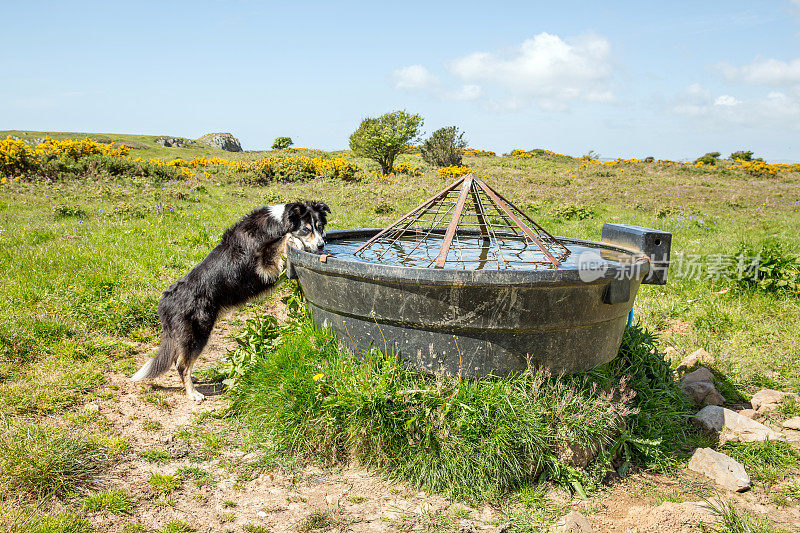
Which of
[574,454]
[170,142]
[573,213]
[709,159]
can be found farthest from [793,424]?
[170,142]

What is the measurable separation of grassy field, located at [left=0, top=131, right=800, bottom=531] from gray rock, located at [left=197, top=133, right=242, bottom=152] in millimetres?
41513

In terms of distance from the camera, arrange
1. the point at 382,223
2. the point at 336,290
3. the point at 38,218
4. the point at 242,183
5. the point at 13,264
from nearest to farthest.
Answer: the point at 336,290, the point at 13,264, the point at 38,218, the point at 382,223, the point at 242,183

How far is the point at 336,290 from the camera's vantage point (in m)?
3.56

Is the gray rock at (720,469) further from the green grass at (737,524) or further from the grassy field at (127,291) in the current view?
the grassy field at (127,291)

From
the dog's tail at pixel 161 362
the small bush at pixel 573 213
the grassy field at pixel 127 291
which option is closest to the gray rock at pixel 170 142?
the grassy field at pixel 127 291

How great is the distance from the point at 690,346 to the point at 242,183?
Answer: 1584 centimetres

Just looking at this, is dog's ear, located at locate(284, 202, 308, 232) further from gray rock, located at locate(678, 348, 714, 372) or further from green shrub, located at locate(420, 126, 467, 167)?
green shrub, located at locate(420, 126, 467, 167)

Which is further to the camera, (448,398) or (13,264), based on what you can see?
(13,264)

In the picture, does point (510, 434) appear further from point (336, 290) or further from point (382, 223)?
point (382, 223)

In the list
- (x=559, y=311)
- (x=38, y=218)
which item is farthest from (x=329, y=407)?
(x=38, y=218)

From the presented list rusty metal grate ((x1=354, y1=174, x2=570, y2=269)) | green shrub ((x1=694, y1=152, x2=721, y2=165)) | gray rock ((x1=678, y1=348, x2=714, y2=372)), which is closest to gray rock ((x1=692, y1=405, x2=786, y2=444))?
gray rock ((x1=678, y1=348, x2=714, y2=372))

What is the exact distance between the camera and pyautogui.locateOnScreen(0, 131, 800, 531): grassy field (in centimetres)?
353

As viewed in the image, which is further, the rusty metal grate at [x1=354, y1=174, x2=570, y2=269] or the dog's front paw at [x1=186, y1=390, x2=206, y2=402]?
the dog's front paw at [x1=186, y1=390, x2=206, y2=402]

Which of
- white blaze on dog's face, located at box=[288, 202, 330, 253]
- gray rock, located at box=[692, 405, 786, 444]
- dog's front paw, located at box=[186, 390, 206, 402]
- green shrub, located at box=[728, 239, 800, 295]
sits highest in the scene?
white blaze on dog's face, located at box=[288, 202, 330, 253]
